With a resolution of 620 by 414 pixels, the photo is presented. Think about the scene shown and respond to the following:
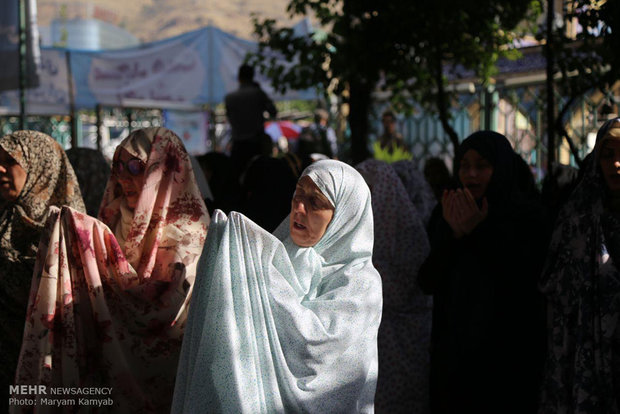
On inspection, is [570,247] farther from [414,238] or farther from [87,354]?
[87,354]

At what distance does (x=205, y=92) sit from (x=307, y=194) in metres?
7.59

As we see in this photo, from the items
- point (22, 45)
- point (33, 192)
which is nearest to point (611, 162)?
point (33, 192)

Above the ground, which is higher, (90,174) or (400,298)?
(90,174)

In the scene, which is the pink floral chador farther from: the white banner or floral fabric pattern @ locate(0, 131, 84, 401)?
the white banner

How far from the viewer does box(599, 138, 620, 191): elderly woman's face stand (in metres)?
3.29

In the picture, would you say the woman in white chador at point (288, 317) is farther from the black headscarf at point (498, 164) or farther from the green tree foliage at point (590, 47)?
the green tree foliage at point (590, 47)

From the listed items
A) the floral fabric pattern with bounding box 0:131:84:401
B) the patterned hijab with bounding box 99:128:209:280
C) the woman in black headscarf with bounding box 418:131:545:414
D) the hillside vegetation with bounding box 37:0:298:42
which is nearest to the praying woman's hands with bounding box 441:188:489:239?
the woman in black headscarf with bounding box 418:131:545:414

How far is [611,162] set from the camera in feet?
10.9

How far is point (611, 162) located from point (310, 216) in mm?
1426

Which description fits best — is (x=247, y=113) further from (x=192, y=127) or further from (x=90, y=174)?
(x=192, y=127)


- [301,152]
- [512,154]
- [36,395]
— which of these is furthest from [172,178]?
[301,152]

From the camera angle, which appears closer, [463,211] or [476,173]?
[463,211]

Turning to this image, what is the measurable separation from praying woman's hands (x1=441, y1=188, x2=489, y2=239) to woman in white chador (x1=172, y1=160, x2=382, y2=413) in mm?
870

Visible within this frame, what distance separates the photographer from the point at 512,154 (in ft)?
12.4
